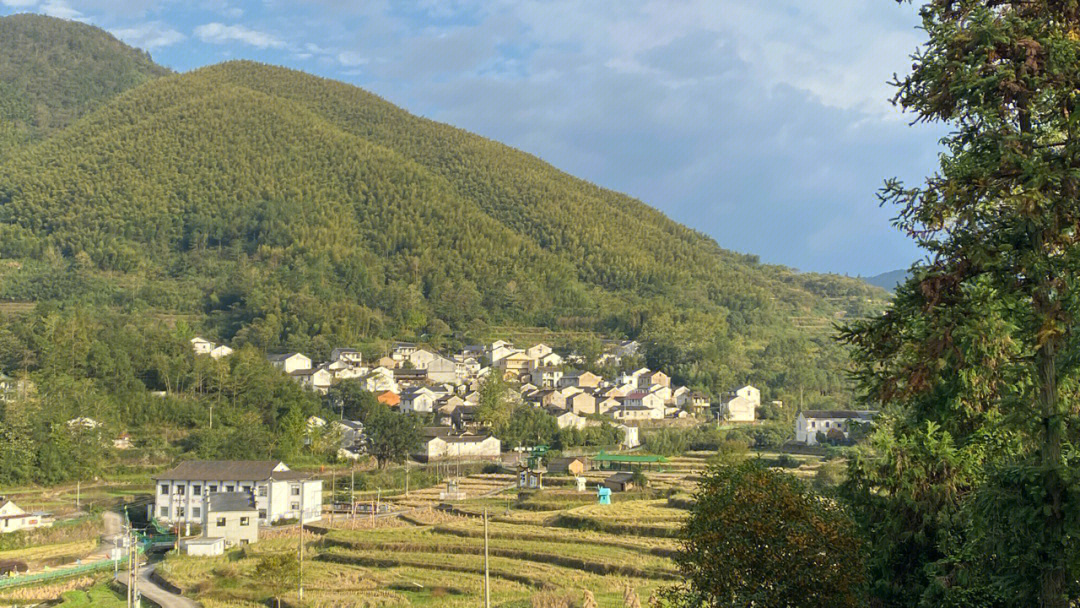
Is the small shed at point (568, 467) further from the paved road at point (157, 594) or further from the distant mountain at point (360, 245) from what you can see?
the distant mountain at point (360, 245)

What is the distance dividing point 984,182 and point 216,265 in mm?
107209

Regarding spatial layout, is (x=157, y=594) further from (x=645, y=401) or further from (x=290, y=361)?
(x=290, y=361)

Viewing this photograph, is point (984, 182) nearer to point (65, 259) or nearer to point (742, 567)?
point (742, 567)

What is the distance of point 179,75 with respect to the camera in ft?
567

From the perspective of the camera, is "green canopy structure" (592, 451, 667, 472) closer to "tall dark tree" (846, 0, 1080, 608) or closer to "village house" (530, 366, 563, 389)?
"village house" (530, 366, 563, 389)

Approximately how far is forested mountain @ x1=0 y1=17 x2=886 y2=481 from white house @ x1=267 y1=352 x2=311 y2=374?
2294 millimetres

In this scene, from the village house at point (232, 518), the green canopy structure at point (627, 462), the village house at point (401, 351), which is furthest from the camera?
the village house at point (401, 351)

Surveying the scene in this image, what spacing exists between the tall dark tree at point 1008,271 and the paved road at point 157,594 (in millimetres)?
24174

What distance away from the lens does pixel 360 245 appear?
119375 millimetres

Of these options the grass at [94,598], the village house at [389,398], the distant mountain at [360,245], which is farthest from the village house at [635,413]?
the grass at [94,598]

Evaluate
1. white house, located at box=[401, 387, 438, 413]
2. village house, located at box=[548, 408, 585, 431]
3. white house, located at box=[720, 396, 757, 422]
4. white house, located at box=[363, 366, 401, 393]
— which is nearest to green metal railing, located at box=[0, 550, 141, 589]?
village house, located at box=[548, 408, 585, 431]

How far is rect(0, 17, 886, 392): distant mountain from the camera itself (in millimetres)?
91812

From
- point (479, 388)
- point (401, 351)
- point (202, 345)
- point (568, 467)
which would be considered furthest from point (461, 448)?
point (401, 351)

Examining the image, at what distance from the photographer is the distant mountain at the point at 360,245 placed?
301 feet
